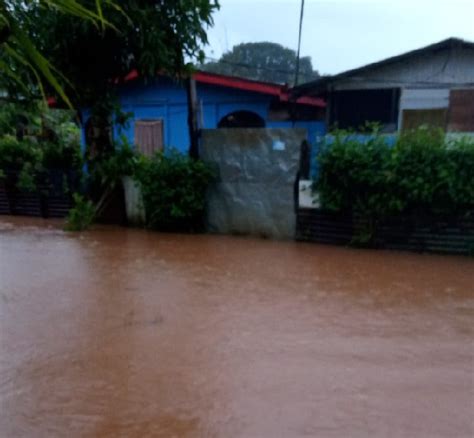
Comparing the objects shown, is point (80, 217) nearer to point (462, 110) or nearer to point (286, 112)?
point (286, 112)

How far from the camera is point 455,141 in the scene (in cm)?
599

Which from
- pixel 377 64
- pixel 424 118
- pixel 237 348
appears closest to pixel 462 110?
pixel 424 118

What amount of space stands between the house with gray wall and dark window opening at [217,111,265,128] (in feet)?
7.07

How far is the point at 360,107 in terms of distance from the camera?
11.6 metres

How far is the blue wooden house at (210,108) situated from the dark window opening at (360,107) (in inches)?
26.3

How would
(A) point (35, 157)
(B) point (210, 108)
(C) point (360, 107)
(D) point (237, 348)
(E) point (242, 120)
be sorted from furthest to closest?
(E) point (242, 120) < (B) point (210, 108) < (C) point (360, 107) < (A) point (35, 157) < (D) point (237, 348)

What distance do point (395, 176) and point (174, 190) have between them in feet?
11.6

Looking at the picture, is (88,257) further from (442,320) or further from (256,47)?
(256,47)

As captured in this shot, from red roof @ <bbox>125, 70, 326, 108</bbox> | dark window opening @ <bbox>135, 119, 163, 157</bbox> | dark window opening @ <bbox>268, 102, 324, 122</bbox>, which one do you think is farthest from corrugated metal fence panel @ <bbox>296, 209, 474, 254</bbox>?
dark window opening @ <bbox>135, 119, 163, 157</bbox>

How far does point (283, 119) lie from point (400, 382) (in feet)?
33.8

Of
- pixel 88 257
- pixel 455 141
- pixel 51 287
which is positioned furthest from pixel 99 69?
pixel 455 141

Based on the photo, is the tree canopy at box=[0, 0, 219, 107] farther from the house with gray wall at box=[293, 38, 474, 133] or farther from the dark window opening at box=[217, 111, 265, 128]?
the dark window opening at box=[217, 111, 265, 128]

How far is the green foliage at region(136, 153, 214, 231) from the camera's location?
296 inches

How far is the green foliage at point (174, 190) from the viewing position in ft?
24.7
